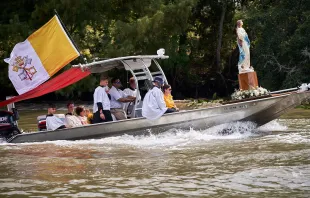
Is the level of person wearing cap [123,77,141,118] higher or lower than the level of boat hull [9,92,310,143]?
higher

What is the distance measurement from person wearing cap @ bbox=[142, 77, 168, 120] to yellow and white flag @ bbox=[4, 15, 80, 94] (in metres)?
1.99

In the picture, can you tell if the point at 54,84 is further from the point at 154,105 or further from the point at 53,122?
the point at 154,105

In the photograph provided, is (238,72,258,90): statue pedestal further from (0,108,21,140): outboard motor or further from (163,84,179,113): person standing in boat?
(0,108,21,140): outboard motor

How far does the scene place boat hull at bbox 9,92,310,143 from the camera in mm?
14312

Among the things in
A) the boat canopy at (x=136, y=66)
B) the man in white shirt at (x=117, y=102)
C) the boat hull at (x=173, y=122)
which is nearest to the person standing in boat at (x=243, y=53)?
the boat hull at (x=173, y=122)

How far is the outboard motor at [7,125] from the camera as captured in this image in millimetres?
14617

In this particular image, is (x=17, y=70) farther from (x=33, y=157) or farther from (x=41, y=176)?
(x=41, y=176)

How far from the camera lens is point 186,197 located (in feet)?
27.0

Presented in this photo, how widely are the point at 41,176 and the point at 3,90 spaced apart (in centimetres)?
2483

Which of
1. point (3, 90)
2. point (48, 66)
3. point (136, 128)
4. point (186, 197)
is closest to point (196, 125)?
point (136, 128)

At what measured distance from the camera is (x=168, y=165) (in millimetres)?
10820

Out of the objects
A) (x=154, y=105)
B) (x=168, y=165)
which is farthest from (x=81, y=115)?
(x=168, y=165)

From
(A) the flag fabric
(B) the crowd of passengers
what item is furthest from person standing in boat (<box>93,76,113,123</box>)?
(A) the flag fabric

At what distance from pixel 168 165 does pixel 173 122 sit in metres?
3.66
